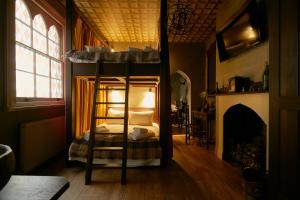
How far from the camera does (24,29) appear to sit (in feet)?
9.46

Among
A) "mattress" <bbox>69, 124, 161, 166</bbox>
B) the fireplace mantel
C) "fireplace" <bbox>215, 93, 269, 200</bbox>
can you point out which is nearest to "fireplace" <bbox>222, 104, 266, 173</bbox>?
"fireplace" <bbox>215, 93, 269, 200</bbox>

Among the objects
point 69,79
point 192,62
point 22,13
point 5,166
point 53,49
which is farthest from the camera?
point 192,62

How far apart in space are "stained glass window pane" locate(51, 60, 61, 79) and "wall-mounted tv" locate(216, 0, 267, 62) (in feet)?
10.1

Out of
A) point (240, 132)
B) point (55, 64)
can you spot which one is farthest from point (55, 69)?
point (240, 132)

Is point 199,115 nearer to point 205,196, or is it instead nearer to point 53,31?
point 205,196

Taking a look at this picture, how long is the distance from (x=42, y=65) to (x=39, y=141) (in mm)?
1248

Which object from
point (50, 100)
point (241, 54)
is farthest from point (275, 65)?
point (50, 100)

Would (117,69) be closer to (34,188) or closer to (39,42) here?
(39,42)

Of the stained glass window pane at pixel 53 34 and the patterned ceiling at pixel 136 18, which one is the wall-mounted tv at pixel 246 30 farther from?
the stained glass window pane at pixel 53 34

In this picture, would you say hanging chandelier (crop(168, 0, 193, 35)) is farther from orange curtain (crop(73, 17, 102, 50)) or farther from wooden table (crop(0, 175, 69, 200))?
wooden table (crop(0, 175, 69, 200))

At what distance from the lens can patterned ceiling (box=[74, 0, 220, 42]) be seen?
12.9 ft

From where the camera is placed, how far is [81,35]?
4031 mm

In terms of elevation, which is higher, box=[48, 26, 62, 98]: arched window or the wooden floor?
box=[48, 26, 62, 98]: arched window

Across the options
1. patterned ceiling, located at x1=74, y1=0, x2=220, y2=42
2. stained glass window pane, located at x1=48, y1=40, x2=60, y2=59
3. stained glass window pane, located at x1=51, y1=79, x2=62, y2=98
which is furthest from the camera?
patterned ceiling, located at x1=74, y1=0, x2=220, y2=42
